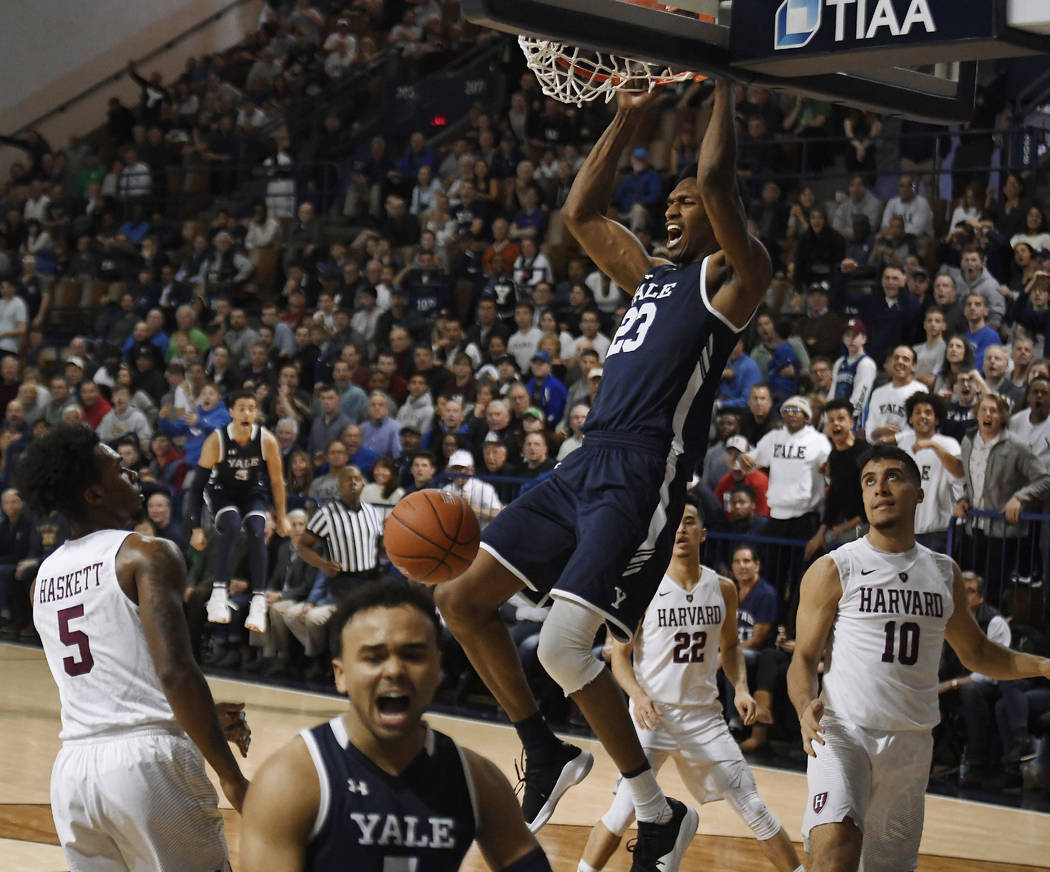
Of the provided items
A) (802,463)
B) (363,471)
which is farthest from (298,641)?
(802,463)

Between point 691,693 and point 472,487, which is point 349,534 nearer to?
point 472,487

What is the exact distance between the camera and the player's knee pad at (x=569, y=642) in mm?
4520

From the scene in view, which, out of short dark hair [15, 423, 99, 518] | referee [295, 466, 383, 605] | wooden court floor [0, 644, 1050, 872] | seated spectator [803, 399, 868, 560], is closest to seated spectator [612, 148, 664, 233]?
referee [295, 466, 383, 605]

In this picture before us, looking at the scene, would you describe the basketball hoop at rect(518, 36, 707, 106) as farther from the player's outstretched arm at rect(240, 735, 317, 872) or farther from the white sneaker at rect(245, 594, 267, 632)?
the white sneaker at rect(245, 594, 267, 632)

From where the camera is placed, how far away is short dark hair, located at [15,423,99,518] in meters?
3.91

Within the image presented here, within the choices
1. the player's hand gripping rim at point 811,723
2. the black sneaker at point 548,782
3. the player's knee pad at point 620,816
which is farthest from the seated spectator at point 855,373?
the black sneaker at point 548,782

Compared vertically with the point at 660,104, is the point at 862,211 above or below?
below

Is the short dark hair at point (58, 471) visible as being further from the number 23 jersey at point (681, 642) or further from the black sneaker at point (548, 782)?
the number 23 jersey at point (681, 642)

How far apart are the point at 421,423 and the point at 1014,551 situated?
17.4 feet

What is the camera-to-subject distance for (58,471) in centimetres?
392

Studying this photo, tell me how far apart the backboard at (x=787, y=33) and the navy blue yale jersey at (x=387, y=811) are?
1.99 m

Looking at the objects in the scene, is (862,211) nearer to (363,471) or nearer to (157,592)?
(363,471)

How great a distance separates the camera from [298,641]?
1208cm

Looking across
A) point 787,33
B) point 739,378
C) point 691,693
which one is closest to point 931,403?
point 739,378
